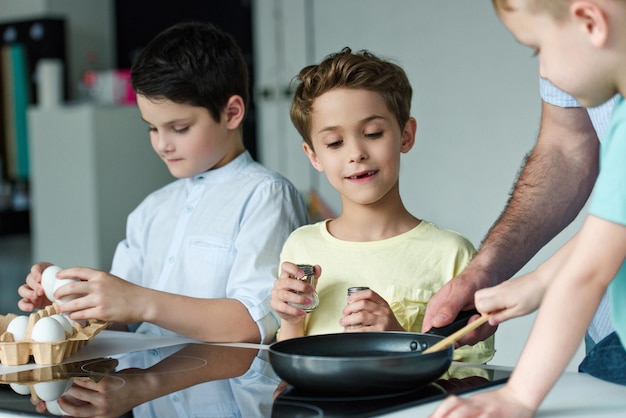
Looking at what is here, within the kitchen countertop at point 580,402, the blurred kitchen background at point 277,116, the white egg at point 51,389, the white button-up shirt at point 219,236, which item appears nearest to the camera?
the kitchen countertop at point 580,402

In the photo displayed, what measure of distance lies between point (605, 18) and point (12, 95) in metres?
5.96

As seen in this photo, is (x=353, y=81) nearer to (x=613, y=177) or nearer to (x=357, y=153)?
(x=357, y=153)

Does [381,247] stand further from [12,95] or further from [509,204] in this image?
[12,95]

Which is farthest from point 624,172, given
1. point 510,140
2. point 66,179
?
point 66,179

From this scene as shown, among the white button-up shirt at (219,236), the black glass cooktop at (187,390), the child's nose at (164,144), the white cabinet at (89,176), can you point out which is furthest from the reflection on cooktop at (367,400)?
the white cabinet at (89,176)

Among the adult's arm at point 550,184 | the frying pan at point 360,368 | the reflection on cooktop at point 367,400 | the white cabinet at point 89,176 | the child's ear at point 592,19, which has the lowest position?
the white cabinet at point 89,176

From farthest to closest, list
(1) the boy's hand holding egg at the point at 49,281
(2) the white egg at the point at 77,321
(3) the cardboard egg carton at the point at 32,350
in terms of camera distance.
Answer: (1) the boy's hand holding egg at the point at 49,281, (2) the white egg at the point at 77,321, (3) the cardboard egg carton at the point at 32,350

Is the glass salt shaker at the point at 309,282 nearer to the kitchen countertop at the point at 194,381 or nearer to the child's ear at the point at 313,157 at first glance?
the kitchen countertop at the point at 194,381

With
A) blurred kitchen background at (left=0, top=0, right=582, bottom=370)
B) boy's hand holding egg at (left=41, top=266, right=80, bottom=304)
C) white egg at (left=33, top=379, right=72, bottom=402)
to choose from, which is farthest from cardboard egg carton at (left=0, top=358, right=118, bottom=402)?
blurred kitchen background at (left=0, top=0, right=582, bottom=370)

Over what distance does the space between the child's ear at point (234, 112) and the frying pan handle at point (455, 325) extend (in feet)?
2.70

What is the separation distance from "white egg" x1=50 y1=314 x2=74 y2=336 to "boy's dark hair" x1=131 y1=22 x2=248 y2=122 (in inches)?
23.0

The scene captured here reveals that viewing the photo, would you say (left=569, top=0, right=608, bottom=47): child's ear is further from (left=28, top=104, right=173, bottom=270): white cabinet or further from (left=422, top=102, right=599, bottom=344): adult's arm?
(left=28, top=104, right=173, bottom=270): white cabinet

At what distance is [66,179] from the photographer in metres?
5.31

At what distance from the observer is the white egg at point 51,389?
1.14 m
